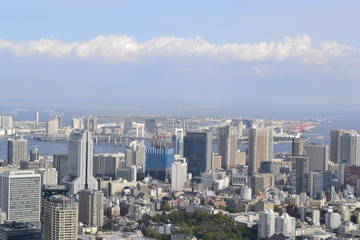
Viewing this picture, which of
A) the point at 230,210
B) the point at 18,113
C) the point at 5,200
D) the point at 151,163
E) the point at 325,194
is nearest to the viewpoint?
the point at 5,200

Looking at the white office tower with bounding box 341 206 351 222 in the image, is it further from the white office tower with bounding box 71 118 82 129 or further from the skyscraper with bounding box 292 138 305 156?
the white office tower with bounding box 71 118 82 129

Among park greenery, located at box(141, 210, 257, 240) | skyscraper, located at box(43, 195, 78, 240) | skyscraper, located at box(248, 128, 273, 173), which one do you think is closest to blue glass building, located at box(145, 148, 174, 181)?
skyscraper, located at box(248, 128, 273, 173)

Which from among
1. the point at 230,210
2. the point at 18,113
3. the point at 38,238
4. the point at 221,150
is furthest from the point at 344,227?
the point at 18,113

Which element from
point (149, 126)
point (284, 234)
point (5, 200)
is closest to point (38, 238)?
point (5, 200)

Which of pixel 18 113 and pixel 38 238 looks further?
pixel 18 113

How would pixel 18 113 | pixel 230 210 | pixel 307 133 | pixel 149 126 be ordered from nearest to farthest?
pixel 230 210
pixel 307 133
pixel 149 126
pixel 18 113

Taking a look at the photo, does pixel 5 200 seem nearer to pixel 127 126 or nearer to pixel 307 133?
pixel 307 133
